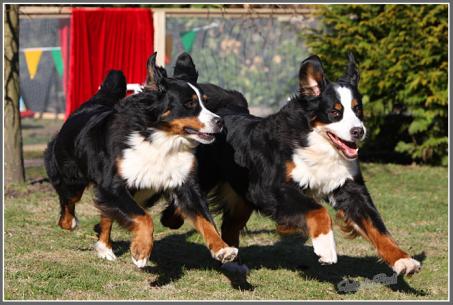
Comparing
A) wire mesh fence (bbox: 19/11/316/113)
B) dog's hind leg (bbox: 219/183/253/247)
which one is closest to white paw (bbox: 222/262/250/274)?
dog's hind leg (bbox: 219/183/253/247)

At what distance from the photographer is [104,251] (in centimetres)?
649

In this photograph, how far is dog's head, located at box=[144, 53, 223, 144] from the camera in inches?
212

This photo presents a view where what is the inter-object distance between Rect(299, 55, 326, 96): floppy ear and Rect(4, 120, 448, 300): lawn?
1522mm

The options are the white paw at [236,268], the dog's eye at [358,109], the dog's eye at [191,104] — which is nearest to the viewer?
the dog's eye at [358,109]

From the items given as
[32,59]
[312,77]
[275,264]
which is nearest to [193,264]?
[275,264]

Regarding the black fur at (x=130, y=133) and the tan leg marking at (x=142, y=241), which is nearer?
the tan leg marking at (x=142, y=241)

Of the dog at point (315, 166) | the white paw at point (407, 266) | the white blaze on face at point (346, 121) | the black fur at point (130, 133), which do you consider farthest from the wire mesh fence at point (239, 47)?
the white paw at point (407, 266)

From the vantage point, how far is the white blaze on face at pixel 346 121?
17.1 ft

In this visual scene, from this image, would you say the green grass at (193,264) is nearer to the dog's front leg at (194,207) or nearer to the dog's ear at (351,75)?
the dog's front leg at (194,207)

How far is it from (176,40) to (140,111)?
8.70 m

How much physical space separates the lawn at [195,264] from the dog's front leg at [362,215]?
512 mm

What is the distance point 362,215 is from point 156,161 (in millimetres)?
1554

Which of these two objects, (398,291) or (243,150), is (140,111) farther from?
(398,291)

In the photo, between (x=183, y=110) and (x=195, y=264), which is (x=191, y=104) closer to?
(x=183, y=110)
